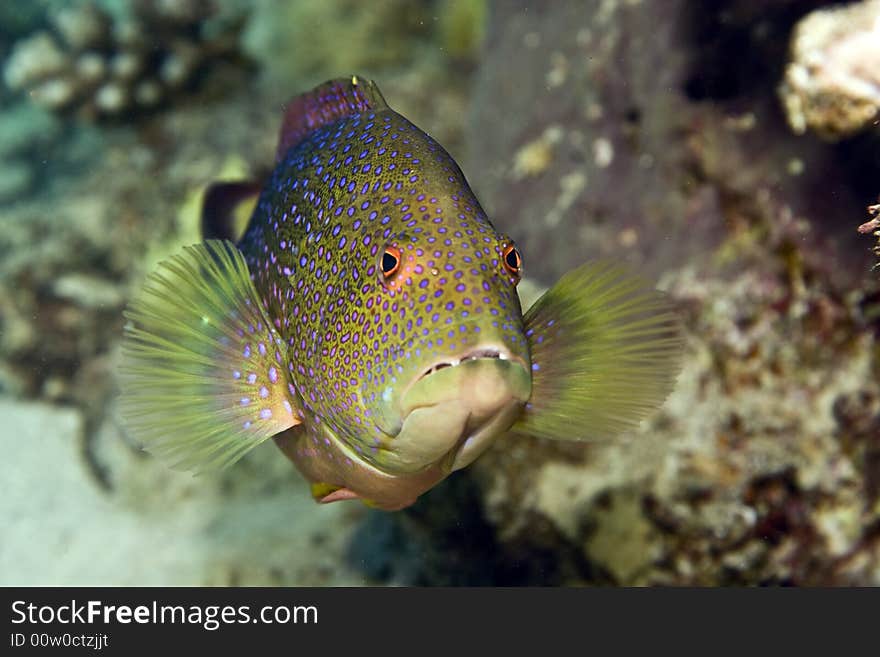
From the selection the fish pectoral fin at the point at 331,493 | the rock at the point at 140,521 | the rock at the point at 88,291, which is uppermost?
the rock at the point at 88,291

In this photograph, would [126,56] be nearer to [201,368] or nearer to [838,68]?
[201,368]

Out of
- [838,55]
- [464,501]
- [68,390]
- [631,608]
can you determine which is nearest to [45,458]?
[68,390]

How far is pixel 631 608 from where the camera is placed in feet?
11.9

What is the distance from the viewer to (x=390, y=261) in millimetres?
2170

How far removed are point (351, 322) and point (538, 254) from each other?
264cm

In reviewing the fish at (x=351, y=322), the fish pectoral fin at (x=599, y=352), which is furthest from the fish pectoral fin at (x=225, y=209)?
the fish pectoral fin at (x=599, y=352)

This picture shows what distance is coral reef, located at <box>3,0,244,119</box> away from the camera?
291 inches

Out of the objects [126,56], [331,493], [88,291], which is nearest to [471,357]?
[331,493]

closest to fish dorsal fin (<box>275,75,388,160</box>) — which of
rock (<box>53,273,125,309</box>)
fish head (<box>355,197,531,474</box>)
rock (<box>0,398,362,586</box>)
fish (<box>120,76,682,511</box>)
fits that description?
fish (<box>120,76,682,511</box>)

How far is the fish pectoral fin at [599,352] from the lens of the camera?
A: 260 centimetres

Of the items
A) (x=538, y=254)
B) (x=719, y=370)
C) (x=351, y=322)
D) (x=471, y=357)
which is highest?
(x=538, y=254)

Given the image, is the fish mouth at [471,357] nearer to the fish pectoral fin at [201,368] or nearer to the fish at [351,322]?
the fish at [351,322]

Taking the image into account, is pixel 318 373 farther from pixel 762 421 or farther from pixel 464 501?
pixel 762 421

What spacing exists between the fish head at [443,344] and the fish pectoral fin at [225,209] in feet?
5.25
